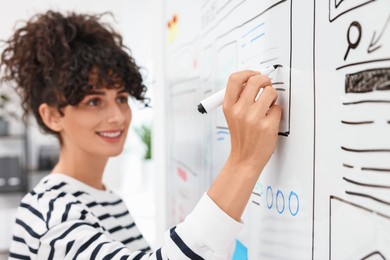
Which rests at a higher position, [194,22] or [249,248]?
[194,22]

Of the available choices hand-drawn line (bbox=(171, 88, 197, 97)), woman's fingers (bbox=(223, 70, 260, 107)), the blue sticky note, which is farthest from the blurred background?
woman's fingers (bbox=(223, 70, 260, 107))

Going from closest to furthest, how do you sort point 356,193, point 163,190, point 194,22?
point 356,193, point 194,22, point 163,190

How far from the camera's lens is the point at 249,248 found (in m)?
0.63

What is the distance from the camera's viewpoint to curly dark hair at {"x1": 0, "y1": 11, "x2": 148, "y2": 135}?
2.75ft

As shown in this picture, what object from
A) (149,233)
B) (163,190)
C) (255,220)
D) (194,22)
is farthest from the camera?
(149,233)

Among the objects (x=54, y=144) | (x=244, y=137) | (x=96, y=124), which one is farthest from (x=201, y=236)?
(x=54, y=144)

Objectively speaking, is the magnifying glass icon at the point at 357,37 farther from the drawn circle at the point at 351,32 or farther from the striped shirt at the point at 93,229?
the striped shirt at the point at 93,229

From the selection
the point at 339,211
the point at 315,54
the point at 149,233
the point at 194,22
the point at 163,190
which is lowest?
the point at 149,233

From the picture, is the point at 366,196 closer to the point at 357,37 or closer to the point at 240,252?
the point at 357,37

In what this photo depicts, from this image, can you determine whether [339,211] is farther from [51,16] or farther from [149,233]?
[149,233]

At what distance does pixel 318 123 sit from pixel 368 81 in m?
0.09

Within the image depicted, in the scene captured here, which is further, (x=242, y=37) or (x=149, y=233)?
(x=149, y=233)

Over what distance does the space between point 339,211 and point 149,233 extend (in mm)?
1778

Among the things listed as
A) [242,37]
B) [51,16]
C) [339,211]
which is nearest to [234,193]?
[339,211]
